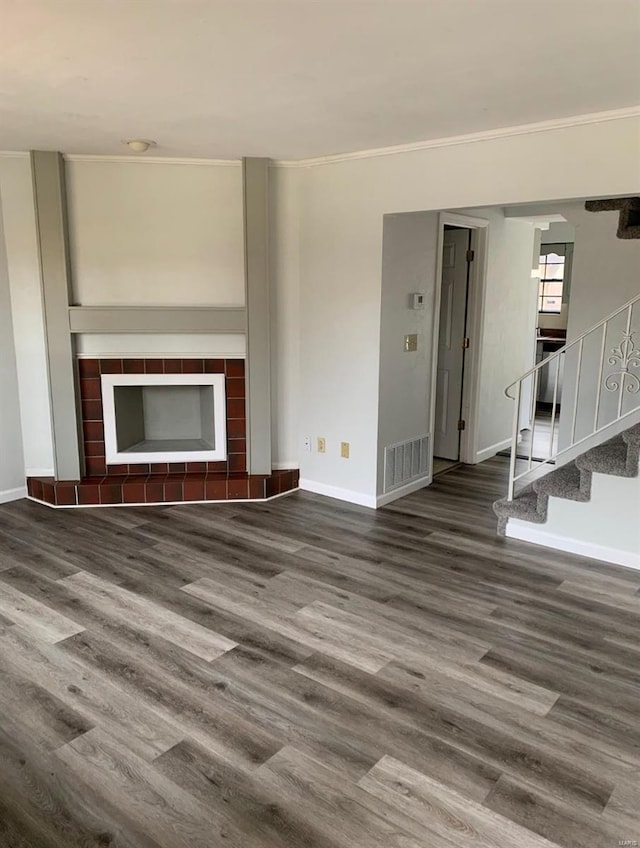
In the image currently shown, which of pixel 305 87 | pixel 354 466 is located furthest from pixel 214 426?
pixel 305 87

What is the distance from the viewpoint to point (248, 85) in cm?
288

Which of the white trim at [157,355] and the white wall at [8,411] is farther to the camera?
the white trim at [157,355]

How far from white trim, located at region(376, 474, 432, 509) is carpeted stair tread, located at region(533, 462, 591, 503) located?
116 cm

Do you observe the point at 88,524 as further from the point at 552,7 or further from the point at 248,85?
the point at 552,7

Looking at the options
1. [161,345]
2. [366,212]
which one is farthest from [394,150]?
[161,345]

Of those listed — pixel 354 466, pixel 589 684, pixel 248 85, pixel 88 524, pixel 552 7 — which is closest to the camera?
pixel 552 7

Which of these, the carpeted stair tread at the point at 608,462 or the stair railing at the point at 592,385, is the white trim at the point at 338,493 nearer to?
the stair railing at the point at 592,385

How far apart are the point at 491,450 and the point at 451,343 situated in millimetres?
1110

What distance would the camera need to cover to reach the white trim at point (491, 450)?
5852mm

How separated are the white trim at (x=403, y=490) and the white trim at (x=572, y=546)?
0.95 metres

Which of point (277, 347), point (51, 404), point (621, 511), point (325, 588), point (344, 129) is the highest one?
point (344, 129)

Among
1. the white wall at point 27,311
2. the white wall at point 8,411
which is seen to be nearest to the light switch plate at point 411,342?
the white wall at point 27,311

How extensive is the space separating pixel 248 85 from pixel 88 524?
2890 mm

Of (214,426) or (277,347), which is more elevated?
(277,347)
